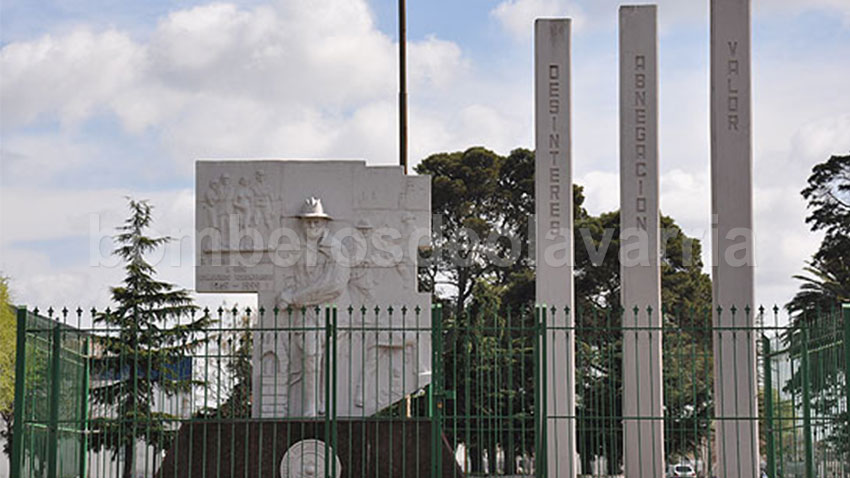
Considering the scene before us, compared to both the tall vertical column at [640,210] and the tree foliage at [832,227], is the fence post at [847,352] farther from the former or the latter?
the tree foliage at [832,227]

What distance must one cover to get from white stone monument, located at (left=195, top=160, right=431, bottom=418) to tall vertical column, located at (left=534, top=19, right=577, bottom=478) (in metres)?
2.87

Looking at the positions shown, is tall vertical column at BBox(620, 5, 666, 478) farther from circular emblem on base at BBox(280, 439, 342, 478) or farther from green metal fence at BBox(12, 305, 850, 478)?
circular emblem on base at BBox(280, 439, 342, 478)

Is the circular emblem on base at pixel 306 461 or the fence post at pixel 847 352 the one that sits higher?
the fence post at pixel 847 352

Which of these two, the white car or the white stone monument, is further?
the white car

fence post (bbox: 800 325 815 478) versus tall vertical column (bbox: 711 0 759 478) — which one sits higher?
tall vertical column (bbox: 711 0 759 478)

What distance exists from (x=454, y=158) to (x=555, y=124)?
600 inches

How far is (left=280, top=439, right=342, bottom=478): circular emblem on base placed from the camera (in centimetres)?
1348

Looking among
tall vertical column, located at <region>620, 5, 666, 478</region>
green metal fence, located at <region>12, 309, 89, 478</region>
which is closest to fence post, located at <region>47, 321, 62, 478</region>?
green metal fence, located at <region>12, 309, 89, 478</region>

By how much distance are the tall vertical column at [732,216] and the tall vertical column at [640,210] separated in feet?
2.67

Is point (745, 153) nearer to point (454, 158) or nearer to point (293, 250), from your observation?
point (293, 250)

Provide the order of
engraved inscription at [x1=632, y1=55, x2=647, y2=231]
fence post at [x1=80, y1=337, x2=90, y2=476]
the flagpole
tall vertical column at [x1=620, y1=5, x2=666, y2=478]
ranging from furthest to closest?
1. the flagpole
2. engraved inscription at [x1=632, y1=55, x2=647, y2=231]
3. tall vertical column at [x1=620, y1=5, x2=666, y2=478]
4. fence post at [x1=80, y1=337, x2=90, y2=476]

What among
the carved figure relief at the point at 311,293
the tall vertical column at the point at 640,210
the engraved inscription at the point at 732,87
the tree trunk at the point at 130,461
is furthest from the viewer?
the tall vertical column at the point at 640,210

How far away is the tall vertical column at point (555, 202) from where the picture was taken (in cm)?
1739

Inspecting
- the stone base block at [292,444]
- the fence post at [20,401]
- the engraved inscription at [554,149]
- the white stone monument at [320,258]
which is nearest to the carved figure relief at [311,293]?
the white stone monument at [320,258]
